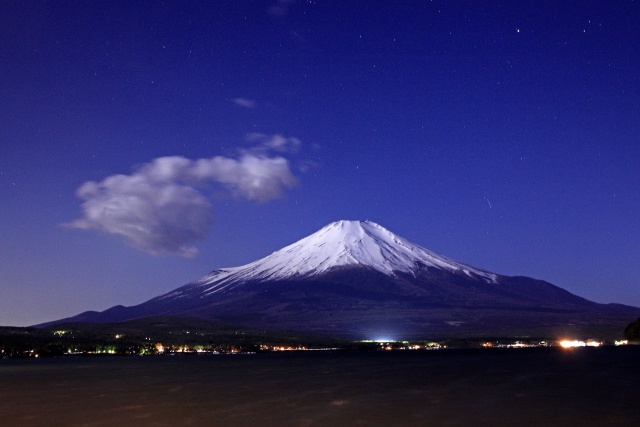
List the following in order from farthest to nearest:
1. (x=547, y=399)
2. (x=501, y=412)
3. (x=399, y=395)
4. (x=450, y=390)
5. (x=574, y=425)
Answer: (x=450, y=390) → (x=399, y=395) → (x=547, y=399) → (x=501, y=412) → (x=574, y=425)

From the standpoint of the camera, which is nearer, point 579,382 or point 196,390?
point 196,390

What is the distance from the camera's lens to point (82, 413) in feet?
174

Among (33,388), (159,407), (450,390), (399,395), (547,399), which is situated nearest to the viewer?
(159,407)

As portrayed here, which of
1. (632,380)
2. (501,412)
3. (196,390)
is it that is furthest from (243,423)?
(632,380)

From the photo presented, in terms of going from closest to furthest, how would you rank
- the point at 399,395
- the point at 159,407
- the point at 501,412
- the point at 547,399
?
the point at 501,412
the point at 159,407
the point at 547,399
the point at 399,395

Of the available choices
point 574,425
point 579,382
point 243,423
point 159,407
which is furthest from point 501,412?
point 579,382

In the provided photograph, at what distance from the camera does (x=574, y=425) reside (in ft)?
151

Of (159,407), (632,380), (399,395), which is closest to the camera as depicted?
(159,407)

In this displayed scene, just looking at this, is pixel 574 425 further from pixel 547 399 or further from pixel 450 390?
pixel 450 390

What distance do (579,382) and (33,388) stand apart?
56.0 m

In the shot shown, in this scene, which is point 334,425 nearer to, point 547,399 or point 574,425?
point 574,425

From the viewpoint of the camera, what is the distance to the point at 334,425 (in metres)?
46.1

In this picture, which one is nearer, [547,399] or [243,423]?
[243,423]

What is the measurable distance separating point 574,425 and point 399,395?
21905 mm
